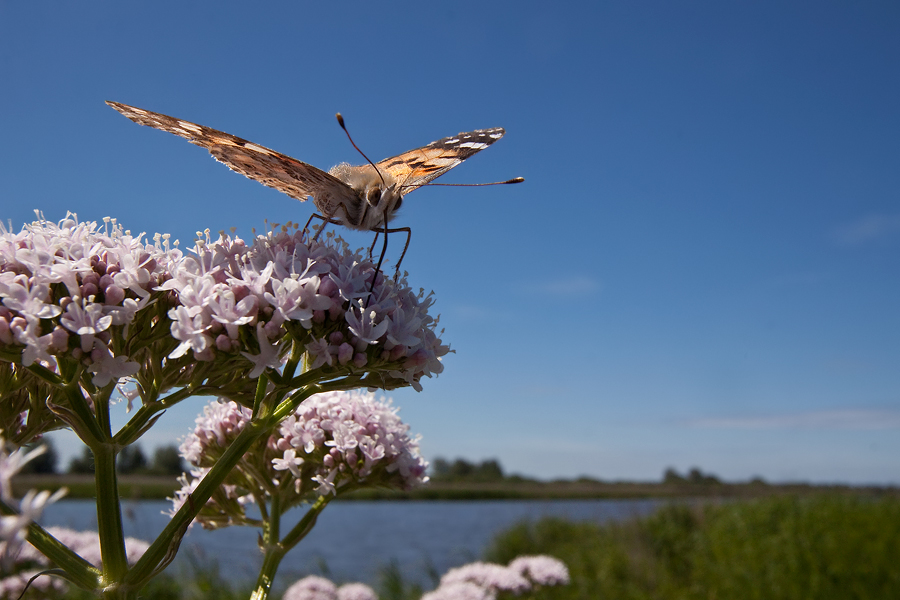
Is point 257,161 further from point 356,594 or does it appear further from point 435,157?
point 356,594

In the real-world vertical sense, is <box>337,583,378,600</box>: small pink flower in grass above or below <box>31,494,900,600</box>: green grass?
above

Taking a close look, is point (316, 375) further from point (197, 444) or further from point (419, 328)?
point (197, 444)

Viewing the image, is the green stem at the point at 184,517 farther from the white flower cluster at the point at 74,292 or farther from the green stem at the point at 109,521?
the white flower cluster at the point at 74,292

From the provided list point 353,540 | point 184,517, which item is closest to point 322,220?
point 184,517

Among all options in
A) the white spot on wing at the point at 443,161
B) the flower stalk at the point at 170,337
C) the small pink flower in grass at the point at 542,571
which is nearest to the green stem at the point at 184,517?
the flower stalk at the point at 170,337

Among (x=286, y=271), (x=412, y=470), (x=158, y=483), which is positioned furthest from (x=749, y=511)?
(x=158, y=483)

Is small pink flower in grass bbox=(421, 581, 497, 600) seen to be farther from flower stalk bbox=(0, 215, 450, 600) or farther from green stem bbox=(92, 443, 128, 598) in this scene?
green stem bbox=(92, 443, 128, 598)

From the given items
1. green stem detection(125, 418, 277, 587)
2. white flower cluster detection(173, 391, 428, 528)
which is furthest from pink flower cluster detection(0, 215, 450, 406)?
white flower cluster detection(173, 391, 428, 528)
